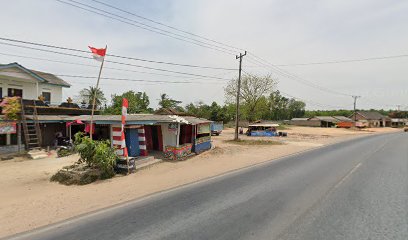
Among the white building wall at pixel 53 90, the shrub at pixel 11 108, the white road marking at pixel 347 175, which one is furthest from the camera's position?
the white building wall at pixel 53 90

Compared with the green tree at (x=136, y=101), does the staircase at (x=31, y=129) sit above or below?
below

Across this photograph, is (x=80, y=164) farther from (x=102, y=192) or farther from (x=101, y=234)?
(x=101, y=234)

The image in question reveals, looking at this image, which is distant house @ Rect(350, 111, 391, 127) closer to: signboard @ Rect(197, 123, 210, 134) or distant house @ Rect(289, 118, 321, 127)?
distant house @ Rect(289, 118, 321, 127)

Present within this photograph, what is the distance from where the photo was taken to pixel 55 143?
817 inches

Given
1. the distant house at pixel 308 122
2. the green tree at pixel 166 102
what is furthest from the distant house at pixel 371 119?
the green tree at pixel 166 102

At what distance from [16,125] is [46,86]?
8639 millimetres

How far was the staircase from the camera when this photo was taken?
60.5ft

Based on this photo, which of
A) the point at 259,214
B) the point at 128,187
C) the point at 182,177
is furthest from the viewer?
the point at 182,177

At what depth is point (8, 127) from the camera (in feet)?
58.6

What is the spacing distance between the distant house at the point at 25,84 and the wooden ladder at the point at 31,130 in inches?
149

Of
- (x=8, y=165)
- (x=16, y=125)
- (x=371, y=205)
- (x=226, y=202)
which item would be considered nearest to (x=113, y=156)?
(x=226, y=202)

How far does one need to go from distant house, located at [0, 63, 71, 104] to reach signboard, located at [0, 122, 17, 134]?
5.73 meters

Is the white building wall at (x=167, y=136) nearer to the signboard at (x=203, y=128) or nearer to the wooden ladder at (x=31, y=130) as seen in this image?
the signboard at (x=203, y=128)

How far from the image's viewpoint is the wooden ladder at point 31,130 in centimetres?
1855
